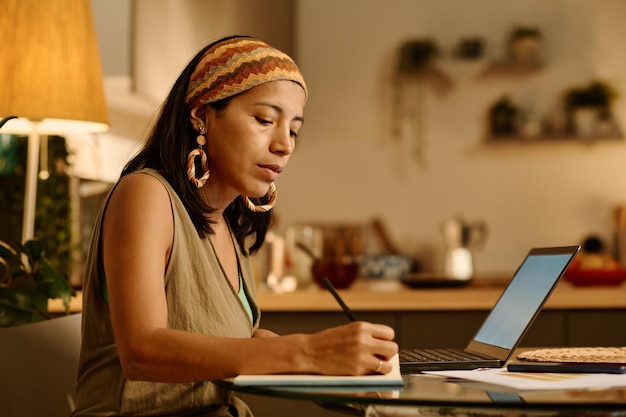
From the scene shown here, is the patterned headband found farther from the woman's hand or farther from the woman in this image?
the woman's hand

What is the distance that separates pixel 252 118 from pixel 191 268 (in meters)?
0.24

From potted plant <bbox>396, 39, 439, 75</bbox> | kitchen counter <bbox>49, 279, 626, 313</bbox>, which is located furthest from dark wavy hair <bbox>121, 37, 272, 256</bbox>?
potted plant <bbox>396, 39, 439, 75</bbox>

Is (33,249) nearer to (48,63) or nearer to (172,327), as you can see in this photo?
(48,63)

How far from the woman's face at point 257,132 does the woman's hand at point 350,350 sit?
358 mm

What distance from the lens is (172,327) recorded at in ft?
4.06

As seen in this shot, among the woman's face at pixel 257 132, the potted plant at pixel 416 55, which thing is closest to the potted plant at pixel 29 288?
the woman's face at pixel 257 132

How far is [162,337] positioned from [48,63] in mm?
1216

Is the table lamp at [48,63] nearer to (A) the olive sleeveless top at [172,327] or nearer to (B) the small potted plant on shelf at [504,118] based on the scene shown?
(A) the olive sleeveless top at [172,327]

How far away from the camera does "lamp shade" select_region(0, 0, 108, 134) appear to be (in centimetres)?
203

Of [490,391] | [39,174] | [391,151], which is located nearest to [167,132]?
[490,391]

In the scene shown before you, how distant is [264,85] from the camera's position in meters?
1.28

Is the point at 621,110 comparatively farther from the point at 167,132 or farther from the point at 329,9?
the point at 167,132

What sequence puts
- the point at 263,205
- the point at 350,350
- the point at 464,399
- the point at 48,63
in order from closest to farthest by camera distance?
1. the point at 464,399
2. the point at 350,350
3. the point at 263,205
4. the point at 48,63

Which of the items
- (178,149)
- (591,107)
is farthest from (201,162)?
(591,107)
